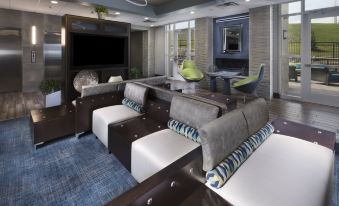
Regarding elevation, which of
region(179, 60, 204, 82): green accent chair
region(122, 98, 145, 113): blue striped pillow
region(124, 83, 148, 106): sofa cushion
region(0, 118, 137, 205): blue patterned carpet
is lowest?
region(0, 118, 137, 205): blue patterned carpet

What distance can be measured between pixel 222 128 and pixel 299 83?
537 centimetres

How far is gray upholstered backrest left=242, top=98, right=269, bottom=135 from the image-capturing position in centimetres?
185

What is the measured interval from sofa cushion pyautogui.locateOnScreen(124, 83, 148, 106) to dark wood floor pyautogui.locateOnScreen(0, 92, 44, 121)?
99.0 inches

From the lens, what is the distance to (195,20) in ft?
24.9

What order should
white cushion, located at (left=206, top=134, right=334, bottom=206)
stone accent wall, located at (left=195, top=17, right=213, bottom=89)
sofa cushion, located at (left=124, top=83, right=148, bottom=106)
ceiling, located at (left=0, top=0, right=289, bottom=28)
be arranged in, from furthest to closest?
stone accent wall, located at (left=195, top=17, right=213, bottom=89), ceiling, located at (left=0, top=0, right=289, bottom=28), sofa cushion, located at (left=124, top=83, right=148, bottom=106), white cushion, located at (left=206, top=134, right=334, bottom=206)

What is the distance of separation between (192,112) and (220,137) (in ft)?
2.23

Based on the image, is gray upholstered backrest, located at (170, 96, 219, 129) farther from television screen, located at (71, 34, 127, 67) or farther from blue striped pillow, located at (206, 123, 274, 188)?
television screen, located at (71, 34, 127, 67)

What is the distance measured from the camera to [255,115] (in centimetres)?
197

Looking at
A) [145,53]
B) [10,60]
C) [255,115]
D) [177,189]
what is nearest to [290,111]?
[255,115]

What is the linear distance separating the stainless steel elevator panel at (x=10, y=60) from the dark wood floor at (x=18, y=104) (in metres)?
0.42

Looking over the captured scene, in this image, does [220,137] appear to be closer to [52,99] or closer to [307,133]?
[307,133]

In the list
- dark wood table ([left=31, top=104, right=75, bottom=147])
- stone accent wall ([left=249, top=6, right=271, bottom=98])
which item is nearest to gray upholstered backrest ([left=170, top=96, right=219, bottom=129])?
dark wood table ([left=31, top=104, right=75, bottom=147])

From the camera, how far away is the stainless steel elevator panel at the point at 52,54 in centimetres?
707

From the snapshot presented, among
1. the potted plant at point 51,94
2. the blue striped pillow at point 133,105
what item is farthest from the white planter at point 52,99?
the blue striped pillow at point 133,105
